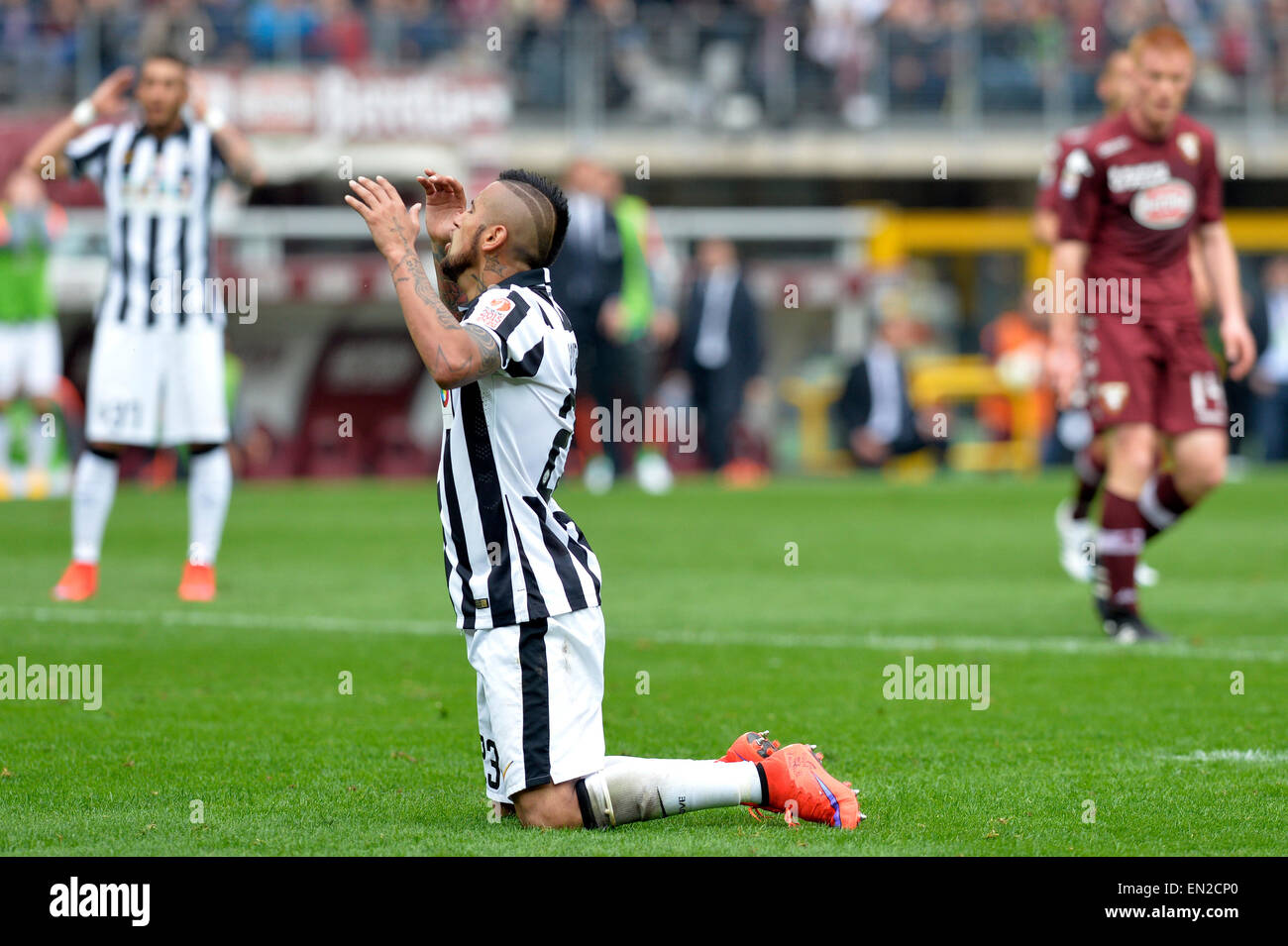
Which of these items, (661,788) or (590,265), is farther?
(590,265)

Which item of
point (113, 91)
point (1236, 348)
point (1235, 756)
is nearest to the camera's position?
point (1235, 756)

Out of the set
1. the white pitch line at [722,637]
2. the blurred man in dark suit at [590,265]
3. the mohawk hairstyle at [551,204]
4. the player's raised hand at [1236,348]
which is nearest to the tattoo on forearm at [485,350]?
the mohawk hairstyle at [551,204]

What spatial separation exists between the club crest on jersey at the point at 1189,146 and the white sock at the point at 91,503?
4.89 metres

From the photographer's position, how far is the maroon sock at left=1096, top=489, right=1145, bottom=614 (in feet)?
25.7

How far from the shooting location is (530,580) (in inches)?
177

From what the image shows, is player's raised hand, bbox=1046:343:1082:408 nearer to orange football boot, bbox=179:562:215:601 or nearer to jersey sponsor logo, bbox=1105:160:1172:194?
jersey sponsor logo, bbox=1105:160:1172:194

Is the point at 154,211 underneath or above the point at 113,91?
underneath

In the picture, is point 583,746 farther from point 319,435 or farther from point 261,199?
point 261,199

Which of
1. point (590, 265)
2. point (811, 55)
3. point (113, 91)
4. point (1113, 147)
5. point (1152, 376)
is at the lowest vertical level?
point (1152, 376)

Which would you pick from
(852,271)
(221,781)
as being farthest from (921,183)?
(221,781)

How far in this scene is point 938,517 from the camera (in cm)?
1380

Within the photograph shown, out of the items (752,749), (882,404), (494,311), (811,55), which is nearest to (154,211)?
(494,311)

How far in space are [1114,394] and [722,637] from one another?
6.16ft

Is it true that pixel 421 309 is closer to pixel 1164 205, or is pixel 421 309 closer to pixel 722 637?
pixel 722 637
